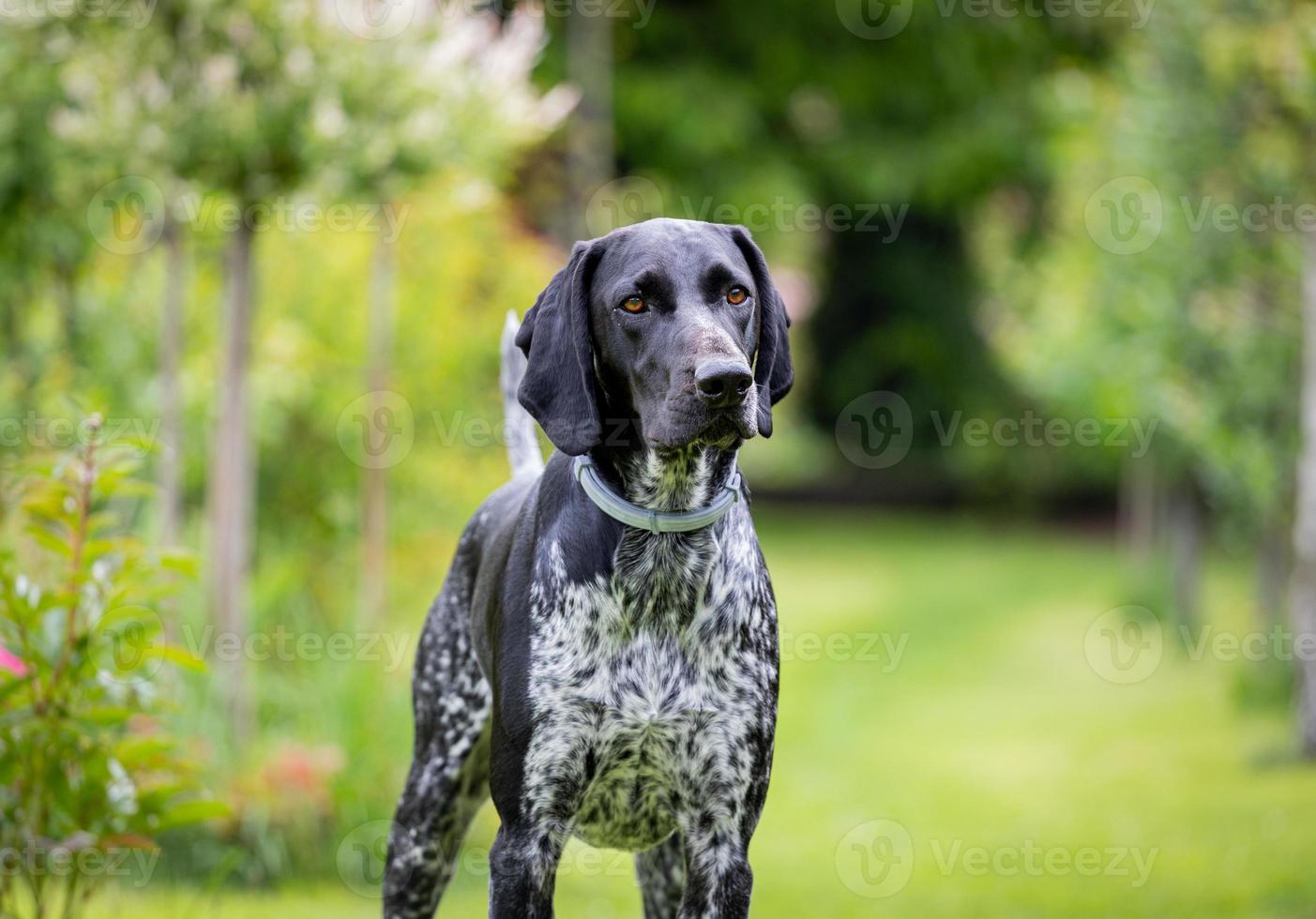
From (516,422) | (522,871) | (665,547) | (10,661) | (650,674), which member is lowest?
(522,871)

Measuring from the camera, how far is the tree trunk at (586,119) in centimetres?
1515

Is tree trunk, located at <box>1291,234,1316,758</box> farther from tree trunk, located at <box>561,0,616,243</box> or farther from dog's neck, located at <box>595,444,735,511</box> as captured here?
tree trunk, located at <box>561,0,616,243</box>

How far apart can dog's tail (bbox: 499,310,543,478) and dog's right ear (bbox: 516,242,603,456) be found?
3.20ft

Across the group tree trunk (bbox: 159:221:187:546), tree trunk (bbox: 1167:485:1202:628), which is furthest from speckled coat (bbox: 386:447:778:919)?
tree trunk (bbox: 1167:485:1202:628)

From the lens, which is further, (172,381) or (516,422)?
(172,381)

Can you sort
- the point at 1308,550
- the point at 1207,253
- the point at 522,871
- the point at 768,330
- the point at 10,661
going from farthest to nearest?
the point at 1207,253, the point at 1308,550, the point at 10,661, the point at 768,330, the point at 522,871

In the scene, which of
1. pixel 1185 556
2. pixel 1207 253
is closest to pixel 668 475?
pixel 1207 253

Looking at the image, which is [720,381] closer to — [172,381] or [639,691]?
[639,691]

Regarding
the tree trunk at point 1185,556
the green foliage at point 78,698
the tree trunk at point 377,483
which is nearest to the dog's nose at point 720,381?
the green foliage at point 78,698

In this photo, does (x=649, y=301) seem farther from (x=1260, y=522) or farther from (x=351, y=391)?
(x=1260, y=522)

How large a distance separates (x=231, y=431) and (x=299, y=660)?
1.47 m

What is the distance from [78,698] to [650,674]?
160cm

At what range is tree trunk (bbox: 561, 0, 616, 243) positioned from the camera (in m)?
15.1

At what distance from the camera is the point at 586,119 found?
52.6 feet
